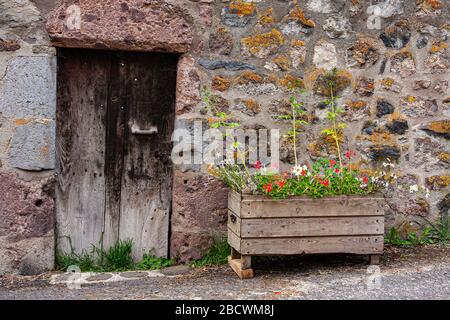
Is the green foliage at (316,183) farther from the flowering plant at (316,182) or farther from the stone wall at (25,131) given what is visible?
the stone wall at (25,131)

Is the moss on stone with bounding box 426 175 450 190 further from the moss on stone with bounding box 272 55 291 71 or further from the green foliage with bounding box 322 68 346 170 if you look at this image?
the moss on stone with bounding box 272 55 291 71

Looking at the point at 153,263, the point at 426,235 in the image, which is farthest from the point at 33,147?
the point at 426,235

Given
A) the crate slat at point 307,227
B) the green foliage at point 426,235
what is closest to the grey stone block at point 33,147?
the crate slat at point 307,227

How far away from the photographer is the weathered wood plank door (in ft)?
14.8

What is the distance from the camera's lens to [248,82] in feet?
14.8

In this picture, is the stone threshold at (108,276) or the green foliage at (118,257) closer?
the stone threshold at (108,276)

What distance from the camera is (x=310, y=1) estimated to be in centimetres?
458

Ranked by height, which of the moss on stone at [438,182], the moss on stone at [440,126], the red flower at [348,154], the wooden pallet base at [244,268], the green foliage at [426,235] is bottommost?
the wooden pallet base at [244,268]

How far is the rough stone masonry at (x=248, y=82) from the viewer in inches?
165

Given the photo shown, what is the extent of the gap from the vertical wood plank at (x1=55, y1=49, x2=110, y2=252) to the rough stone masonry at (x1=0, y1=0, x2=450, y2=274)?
0.59 feet

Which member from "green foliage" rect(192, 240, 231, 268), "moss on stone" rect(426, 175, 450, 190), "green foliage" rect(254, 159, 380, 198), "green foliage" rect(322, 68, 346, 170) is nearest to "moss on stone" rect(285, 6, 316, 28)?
"green foliage" rect(322, 68, 346, 170)

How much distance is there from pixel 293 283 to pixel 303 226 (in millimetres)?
378

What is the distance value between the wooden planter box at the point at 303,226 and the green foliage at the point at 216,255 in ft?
0.94

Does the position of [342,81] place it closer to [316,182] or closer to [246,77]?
[246,77]
